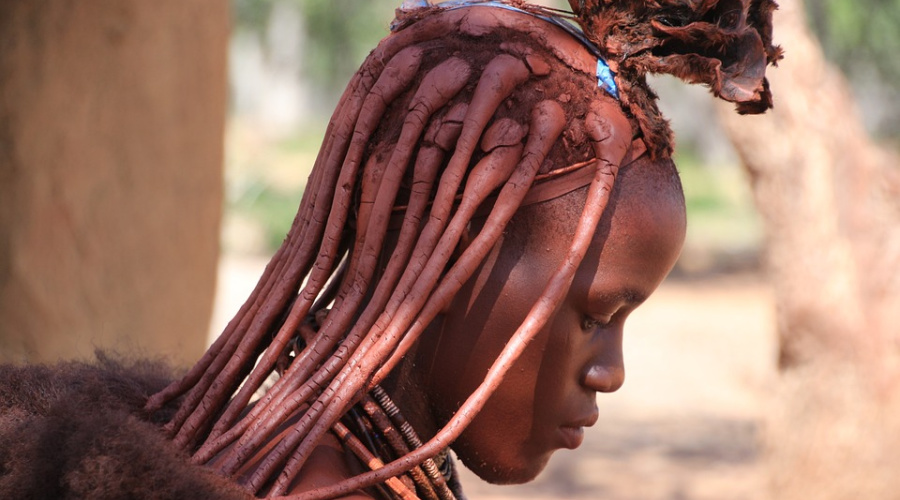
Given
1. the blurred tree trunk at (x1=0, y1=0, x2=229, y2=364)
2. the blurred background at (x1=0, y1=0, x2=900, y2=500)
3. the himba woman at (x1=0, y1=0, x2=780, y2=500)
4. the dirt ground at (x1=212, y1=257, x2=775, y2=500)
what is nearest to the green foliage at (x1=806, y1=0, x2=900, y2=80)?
the dirt ground at (x1=212, y1=257, x2=775, y2=500)

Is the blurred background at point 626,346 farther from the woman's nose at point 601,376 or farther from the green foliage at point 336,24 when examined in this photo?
the green foliage at point 336,24

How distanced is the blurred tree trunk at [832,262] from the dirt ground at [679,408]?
542 millimetres

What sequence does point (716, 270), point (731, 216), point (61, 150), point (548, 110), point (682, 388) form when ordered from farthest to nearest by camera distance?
point (731, 216) < point (716, 270) < point (682, 388) < point (61, 150) < point (548, 110)

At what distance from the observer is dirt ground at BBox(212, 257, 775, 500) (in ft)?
25.2

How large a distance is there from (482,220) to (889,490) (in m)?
4.43

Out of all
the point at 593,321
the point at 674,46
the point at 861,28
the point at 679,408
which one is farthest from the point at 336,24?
the point at 593,321

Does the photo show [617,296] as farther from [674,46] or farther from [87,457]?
[87,457]

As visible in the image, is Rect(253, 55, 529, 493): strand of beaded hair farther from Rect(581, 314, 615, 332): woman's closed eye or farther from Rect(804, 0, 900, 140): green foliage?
Rect(804, 0, 900, 140): green foliage

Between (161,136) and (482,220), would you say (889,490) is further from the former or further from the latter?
(482,220)

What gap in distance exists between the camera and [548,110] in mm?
1810

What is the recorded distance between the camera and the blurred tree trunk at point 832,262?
5.32m

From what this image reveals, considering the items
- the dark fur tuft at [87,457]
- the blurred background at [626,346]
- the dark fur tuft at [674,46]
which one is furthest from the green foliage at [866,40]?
the dark fur tuft at [87,457]

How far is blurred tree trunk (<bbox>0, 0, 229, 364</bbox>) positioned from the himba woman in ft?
5.06

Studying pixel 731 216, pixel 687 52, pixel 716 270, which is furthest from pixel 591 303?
pixel 731 216
